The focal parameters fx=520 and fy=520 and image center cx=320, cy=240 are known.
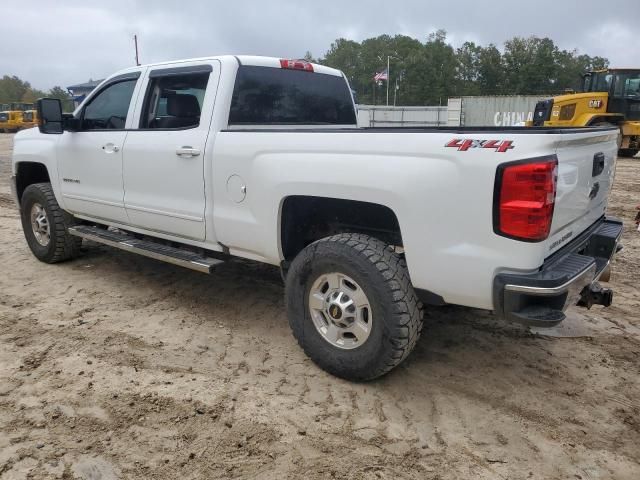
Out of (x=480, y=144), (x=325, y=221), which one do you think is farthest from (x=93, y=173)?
(x=480, y=144)

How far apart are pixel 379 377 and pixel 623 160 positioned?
59.9 feet

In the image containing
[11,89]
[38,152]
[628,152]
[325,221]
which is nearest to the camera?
[325,221]

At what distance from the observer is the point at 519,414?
289 cm

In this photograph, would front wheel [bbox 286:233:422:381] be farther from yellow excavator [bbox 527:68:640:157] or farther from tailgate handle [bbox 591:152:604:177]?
yellow excavator [bbox 527:68:640:157]

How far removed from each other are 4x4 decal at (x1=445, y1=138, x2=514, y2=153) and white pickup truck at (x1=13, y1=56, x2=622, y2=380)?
0.01m

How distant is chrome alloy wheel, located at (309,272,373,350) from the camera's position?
3.04m

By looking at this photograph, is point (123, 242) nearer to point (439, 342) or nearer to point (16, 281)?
point (16, 281)

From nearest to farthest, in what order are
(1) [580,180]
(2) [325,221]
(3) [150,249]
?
(1) [580,180] < (2) [325,221] < (3) [150,249]

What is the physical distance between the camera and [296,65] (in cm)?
440

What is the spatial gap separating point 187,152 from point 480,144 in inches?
85.0

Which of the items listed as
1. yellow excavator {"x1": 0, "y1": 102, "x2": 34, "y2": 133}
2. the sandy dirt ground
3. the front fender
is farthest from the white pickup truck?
yellow excavator {"x1": 0, "y1": 102, "x2": 34, "y2": 133}

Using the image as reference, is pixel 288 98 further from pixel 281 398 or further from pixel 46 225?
pixel 46 225

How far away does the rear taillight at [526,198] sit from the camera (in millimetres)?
2389

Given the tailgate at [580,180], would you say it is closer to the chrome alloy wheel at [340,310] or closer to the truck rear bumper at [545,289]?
the truck rear bumper at [545,289]
